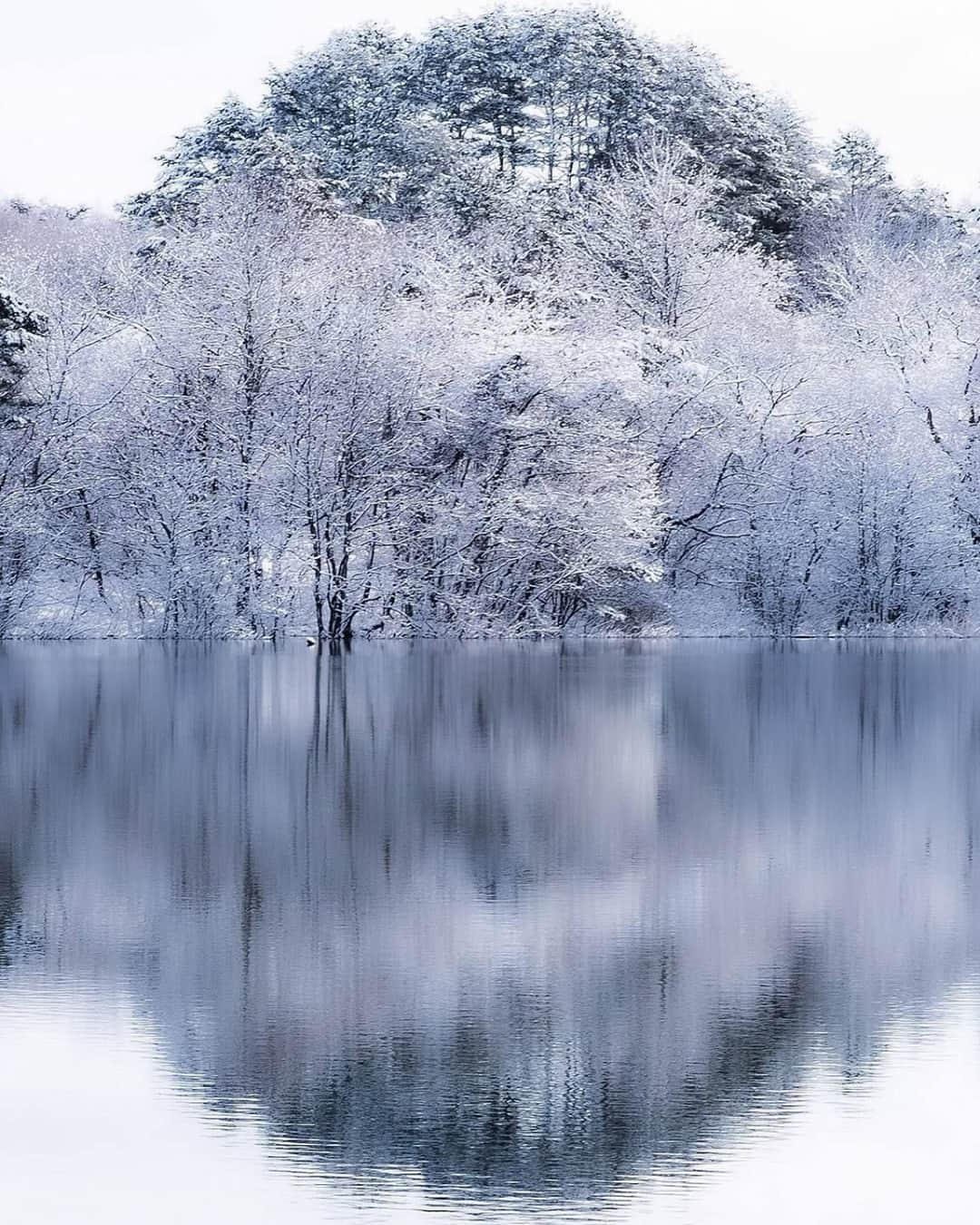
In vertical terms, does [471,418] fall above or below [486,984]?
above

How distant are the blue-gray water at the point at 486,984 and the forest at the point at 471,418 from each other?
54.6 ft

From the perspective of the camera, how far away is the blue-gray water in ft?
14.4

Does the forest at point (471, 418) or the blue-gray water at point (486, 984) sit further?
the forest at point (471, 418)

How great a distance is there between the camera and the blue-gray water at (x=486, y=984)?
4.39 m

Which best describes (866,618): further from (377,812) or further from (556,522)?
(377,812)

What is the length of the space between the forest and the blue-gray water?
16.7 m

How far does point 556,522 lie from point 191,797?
2065cm

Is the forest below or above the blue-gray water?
above

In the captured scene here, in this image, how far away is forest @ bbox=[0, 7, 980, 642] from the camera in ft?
100

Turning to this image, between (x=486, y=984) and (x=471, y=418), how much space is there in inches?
1015

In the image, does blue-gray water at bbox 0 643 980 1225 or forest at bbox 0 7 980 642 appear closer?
blue-gray water at bbox 0 643 980 1225

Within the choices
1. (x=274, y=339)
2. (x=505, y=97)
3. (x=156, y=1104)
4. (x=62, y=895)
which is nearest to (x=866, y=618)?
(x=274, y=339)

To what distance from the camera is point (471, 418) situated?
31.7 m

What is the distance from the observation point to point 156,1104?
193 inches
